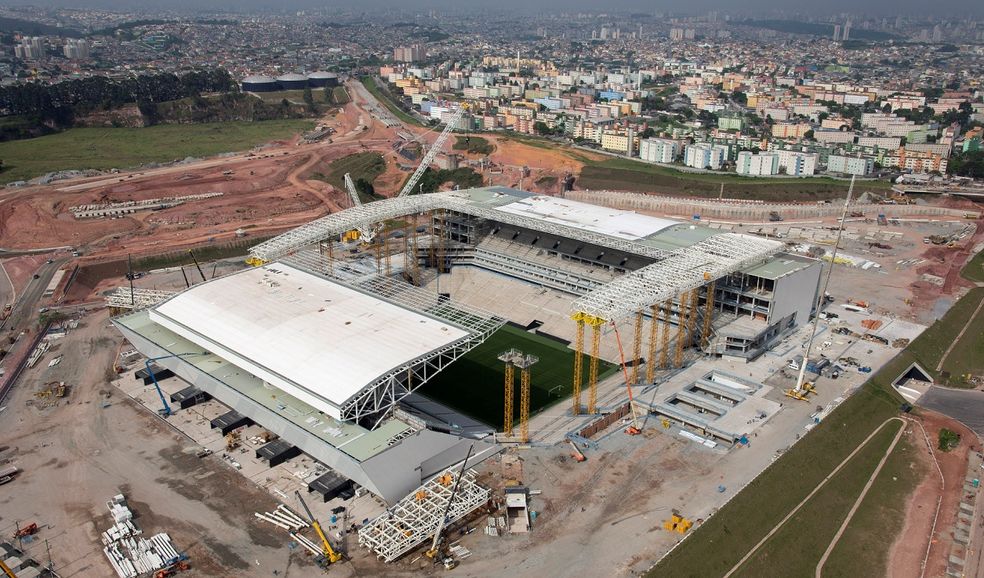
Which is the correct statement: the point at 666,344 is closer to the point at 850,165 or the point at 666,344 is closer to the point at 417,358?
the point at 417,358

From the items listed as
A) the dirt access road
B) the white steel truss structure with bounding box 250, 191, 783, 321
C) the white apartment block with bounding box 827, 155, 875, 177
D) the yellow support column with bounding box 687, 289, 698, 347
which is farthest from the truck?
the white apartment block with bounding box 827, 155, 875, 177

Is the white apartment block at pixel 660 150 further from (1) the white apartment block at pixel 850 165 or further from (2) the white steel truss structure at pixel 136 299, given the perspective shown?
(2) the white steel truss structure at pixel 136 299

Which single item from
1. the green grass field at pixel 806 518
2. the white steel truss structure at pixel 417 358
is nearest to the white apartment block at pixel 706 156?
the white steel truss structure at pixel 417 358

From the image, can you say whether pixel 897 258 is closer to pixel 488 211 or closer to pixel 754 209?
pixel 754 209

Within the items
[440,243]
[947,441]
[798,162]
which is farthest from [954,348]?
[798,162]

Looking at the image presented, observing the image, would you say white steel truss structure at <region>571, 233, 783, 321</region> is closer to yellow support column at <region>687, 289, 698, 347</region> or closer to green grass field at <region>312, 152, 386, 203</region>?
yellow support column at <region>687, 289, 698, 347</region>
